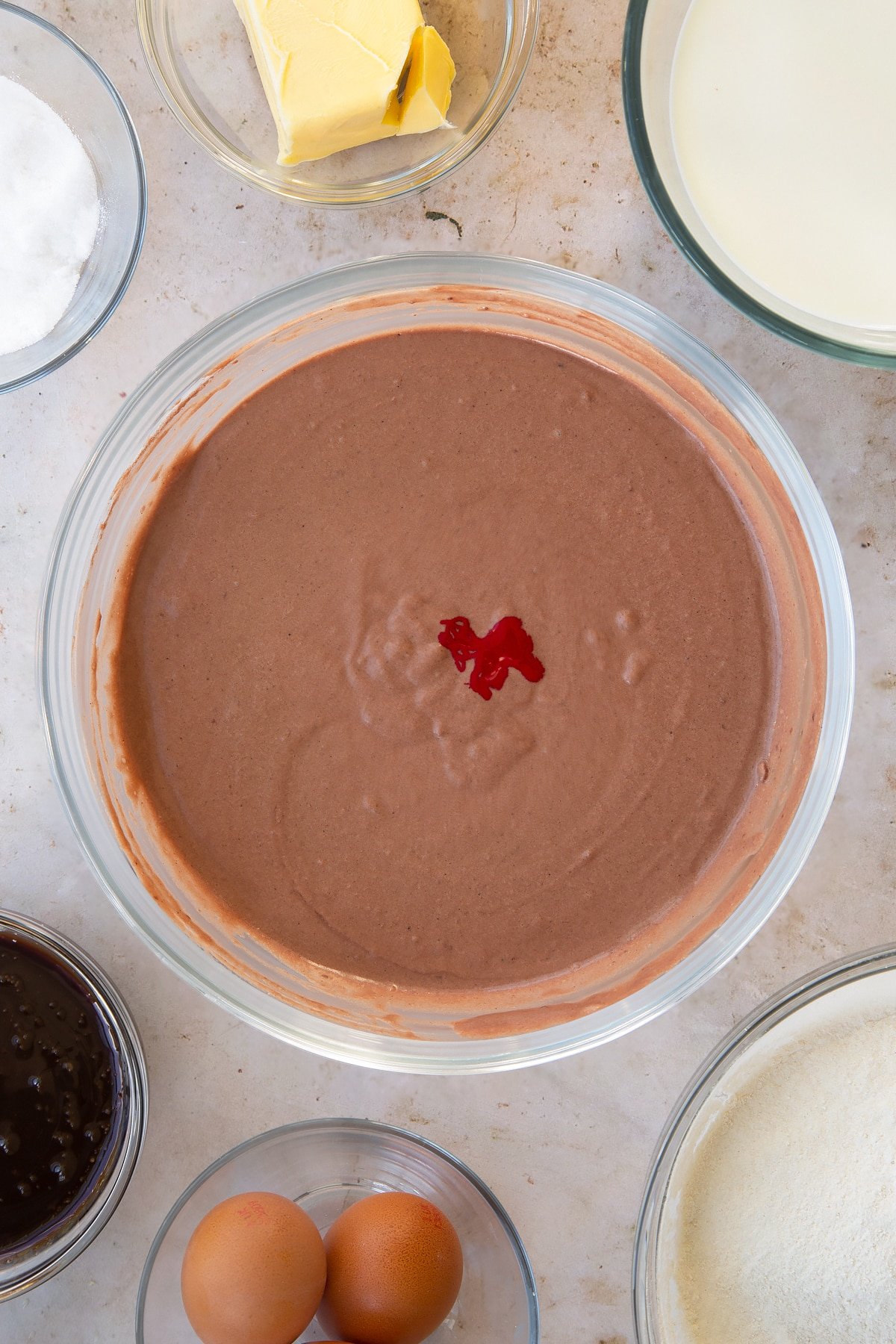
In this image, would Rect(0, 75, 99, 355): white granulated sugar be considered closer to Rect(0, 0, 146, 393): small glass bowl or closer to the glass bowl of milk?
Rect(0, 0, 146, 393): small glass bowl

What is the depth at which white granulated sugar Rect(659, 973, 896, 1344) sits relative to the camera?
5.79ft

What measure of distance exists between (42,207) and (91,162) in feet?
0.42

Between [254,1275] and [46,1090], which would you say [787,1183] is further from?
A: [46,1090]

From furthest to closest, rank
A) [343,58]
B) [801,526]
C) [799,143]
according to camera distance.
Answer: [801,526]
[343,58]
[799,143]

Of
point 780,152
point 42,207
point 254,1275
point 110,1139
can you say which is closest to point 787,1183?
point 254,1275

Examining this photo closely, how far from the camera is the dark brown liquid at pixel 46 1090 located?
1.88 metres

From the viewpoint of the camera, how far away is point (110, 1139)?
190 cm

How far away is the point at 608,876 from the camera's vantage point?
1884mm

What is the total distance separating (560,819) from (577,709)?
202 millimetres

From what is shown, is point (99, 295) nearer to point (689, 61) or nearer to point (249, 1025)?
point (689, 61)

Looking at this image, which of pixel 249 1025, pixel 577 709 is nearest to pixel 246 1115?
pixel 249 1025

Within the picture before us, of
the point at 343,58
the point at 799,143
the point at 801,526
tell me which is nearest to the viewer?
the point at 799,143

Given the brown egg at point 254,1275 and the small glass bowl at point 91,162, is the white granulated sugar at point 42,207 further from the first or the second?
the brown egg at point 254,1275

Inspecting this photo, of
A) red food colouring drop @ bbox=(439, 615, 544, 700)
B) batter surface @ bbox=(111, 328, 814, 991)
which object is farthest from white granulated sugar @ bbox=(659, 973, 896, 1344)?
red food colouring drop @ bbox=(439, 615, 544, 700)
